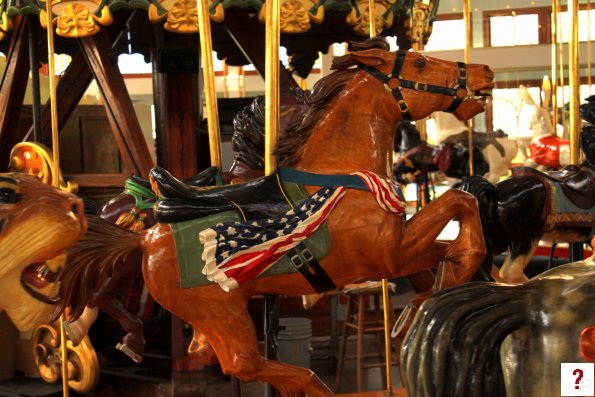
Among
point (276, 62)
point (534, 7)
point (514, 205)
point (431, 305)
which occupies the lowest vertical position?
point (514, 205)

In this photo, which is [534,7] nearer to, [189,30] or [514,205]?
[514,205]

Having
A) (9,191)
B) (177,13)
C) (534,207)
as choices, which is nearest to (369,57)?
(9,191)

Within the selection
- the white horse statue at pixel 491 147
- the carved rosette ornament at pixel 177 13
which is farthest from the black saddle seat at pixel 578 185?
the white horse statue at pixel 491 147

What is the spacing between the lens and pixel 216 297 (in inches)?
98.4

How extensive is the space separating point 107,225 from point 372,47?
98cm

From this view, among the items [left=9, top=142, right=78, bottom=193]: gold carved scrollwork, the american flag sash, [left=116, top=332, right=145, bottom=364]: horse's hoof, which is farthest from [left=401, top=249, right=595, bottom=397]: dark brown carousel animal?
[left=9, top=142, right=78, bottom=193]: gold carved scrollwork

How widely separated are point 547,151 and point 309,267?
6.88m

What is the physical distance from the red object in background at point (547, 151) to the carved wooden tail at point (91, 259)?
6870 mm

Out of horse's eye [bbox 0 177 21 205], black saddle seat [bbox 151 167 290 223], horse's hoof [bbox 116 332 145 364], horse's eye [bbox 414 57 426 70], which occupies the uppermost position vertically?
horse's eye [bbox 414 57 426 70]

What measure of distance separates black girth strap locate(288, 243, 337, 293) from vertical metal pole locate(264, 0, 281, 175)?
0.29 m

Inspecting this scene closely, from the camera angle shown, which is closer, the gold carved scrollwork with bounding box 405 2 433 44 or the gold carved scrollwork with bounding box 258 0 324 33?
the gold carved scrollwork with bounding box 258 0 324 33

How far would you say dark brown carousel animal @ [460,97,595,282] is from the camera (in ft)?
15.6

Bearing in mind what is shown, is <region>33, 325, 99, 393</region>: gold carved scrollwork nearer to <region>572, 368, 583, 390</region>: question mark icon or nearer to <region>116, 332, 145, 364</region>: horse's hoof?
<region>116, 332, 145, 364</region>: horse's hoof

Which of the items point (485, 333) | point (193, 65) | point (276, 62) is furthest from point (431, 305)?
point (193, 65)
